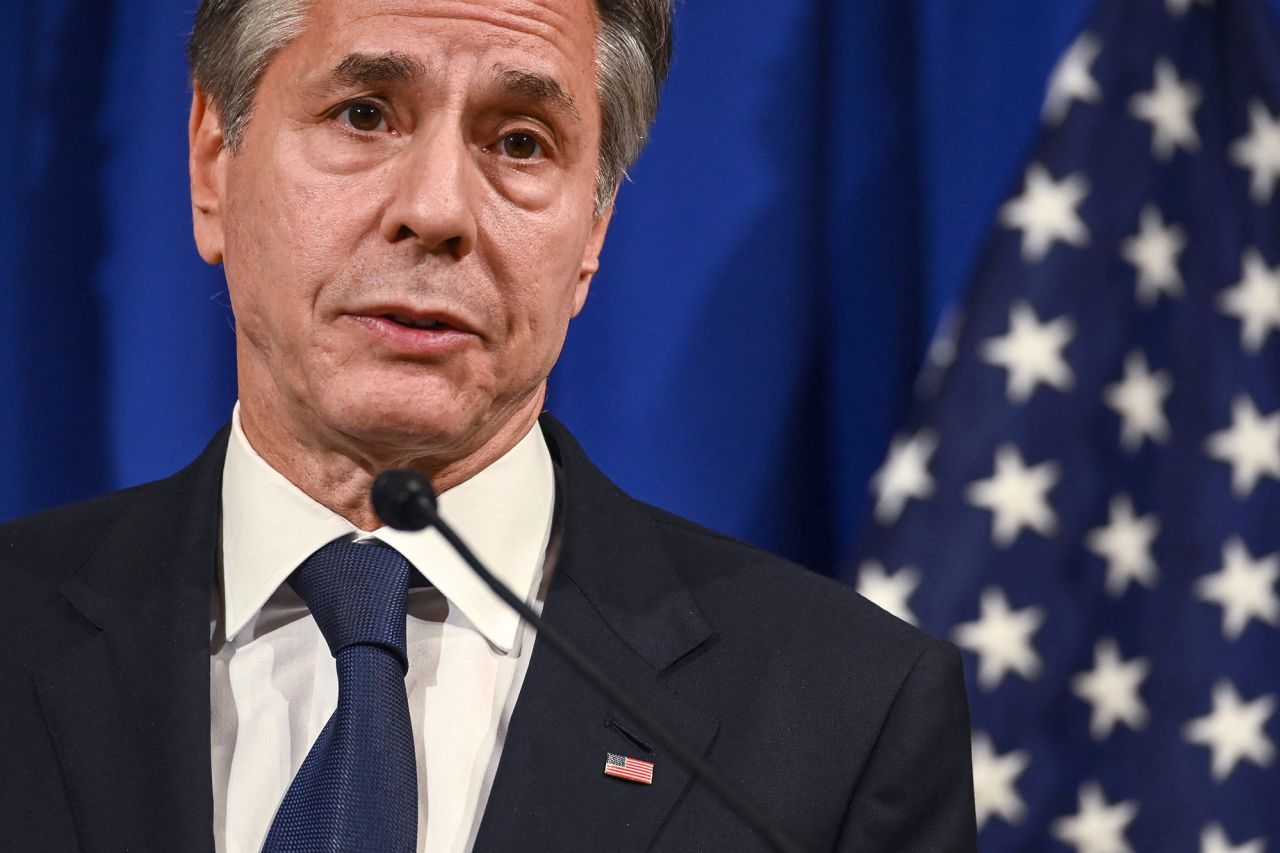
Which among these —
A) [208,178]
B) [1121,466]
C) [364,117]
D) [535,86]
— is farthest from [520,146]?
[1121,466]

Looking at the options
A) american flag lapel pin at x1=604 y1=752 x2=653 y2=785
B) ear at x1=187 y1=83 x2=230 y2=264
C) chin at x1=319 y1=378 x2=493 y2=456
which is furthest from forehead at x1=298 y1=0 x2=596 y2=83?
american flag lapel pin at x1=604 y1=752 x2=653 y2=785

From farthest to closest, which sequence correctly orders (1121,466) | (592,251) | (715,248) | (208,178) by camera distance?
(715,248) < (1121,466) < (592,251) < (208,178)

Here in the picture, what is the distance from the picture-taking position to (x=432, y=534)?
1.56 m

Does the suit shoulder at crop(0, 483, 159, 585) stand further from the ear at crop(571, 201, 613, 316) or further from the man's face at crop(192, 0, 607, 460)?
the ear at crop(571, 201, 613, 316)

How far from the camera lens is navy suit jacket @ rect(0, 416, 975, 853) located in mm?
1393

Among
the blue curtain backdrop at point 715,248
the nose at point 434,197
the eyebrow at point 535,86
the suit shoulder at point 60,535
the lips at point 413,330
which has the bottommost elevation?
the suit shoulder at point 60,535

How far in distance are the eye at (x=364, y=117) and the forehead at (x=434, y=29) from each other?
6 cm

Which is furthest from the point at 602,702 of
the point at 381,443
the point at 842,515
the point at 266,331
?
the point at 842,515

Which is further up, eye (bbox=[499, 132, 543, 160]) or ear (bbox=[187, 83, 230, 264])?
eye (bbox=[499, 132, 543, 160])

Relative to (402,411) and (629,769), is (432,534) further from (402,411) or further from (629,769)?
(629,769)

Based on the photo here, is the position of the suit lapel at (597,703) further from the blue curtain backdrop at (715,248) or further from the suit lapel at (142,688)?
the blue curtain backdrop at (715,248)

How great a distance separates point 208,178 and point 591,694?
760 mm

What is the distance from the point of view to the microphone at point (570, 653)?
1104 mm

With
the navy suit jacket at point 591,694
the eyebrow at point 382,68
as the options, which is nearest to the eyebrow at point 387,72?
the eyebrow at point 382,68
